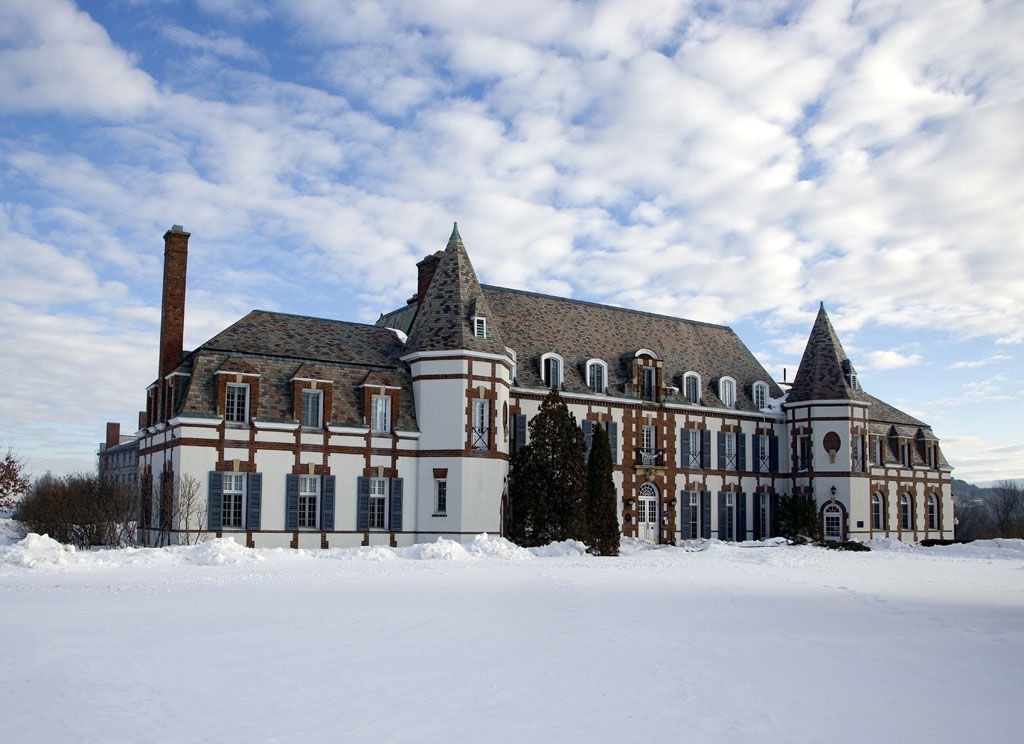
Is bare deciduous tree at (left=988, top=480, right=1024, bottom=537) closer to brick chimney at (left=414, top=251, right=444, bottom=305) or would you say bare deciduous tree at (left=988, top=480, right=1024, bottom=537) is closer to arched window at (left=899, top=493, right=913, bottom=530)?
arched window at (left=899, top=493, right=913, bottom=530)

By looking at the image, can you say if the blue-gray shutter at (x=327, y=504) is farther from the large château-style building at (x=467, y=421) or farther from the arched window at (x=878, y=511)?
the arched window at (x=878, y=511)

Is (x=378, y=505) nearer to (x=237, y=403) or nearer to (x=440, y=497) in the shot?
(x=440, y=497)

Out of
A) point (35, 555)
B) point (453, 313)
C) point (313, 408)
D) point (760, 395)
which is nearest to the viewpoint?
point (35, 555)

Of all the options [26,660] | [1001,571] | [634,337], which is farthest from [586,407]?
[26,660]

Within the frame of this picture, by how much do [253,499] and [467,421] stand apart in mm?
8541

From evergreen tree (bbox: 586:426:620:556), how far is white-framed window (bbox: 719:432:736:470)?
1200cm

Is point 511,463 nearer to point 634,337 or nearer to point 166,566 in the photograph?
point 634,337

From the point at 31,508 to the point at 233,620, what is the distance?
24.2 metres

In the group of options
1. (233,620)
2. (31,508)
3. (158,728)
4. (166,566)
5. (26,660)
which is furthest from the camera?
(31,508)

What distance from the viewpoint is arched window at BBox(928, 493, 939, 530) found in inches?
2159

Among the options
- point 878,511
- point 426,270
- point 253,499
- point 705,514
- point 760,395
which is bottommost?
point 705,514

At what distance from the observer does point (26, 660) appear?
1242 centimetres

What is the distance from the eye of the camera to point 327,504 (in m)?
35.2

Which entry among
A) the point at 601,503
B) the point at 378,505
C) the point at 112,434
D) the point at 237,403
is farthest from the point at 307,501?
the point at 112,434
